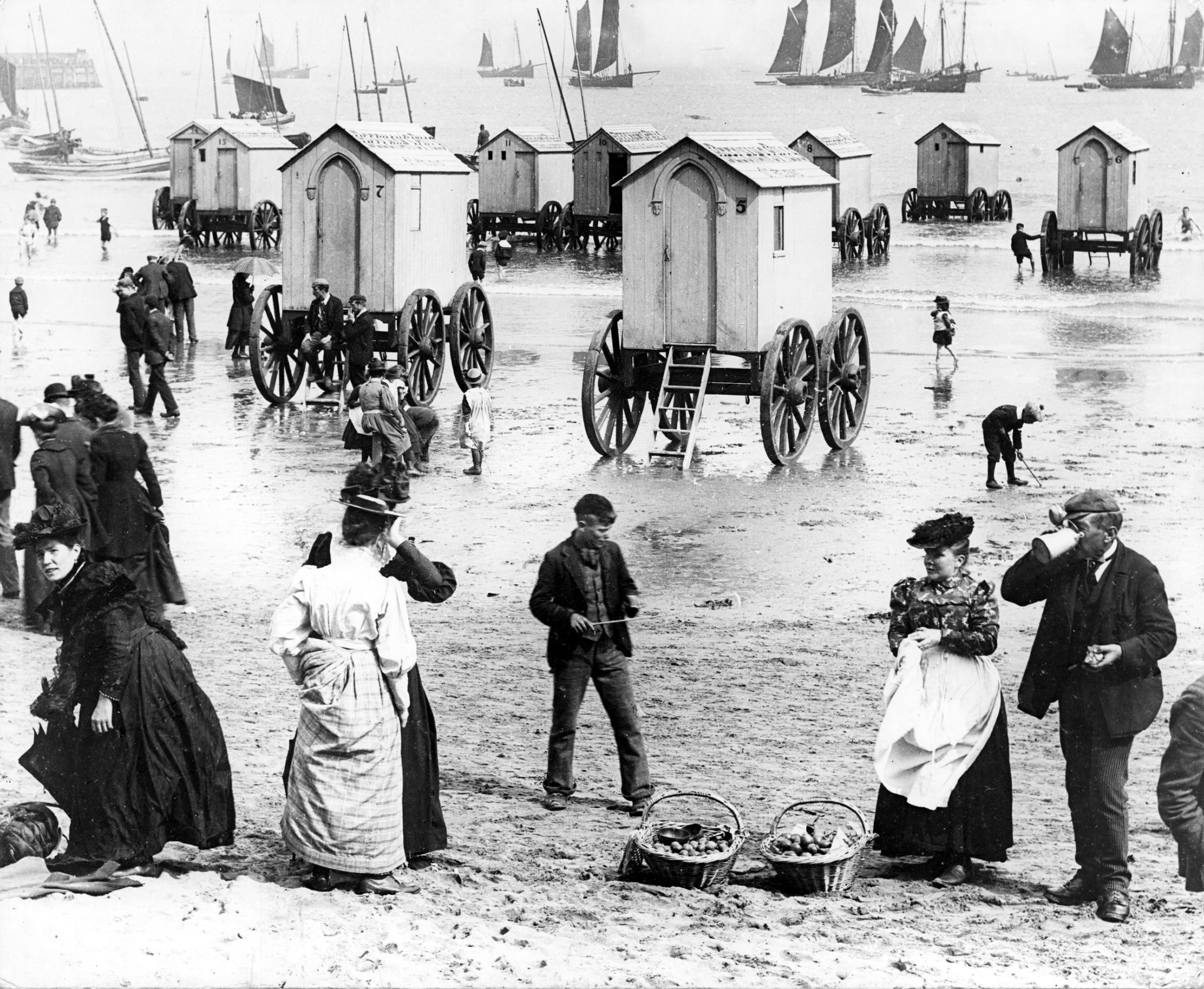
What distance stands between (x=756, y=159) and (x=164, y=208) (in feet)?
108

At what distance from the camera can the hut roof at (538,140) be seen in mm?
40219

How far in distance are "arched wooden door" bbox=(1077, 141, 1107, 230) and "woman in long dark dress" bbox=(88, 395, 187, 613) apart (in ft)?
85.1

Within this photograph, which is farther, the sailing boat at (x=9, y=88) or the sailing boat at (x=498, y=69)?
the sailing boat at (x=498, y=69)

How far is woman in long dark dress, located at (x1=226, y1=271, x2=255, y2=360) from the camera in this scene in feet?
64.3

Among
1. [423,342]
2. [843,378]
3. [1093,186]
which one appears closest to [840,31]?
[843,378]

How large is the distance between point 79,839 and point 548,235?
115ft

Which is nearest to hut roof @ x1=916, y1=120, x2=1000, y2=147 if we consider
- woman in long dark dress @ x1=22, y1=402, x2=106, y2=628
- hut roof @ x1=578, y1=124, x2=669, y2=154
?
hut roof @ x1=578, y1=124, x2=669, y2=154

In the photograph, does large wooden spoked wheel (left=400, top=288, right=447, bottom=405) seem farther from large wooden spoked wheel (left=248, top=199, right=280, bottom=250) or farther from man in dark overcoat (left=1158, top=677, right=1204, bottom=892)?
large wooden spoked wheel (left=248, top=199, right=280, bottom=250)

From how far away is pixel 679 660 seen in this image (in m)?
8.81

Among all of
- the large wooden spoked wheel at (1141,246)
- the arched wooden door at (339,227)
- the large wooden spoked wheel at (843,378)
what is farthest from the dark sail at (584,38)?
the large wooden spoked wheel at (1141,246)

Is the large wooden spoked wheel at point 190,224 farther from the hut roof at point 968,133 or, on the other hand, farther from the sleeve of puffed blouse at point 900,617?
the sleeve of puffed blouse at point 900,617

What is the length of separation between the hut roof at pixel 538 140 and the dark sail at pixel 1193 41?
3256 cm

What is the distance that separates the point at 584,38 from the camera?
9.99m

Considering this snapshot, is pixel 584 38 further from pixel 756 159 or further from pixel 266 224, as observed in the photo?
pixel 266 224
